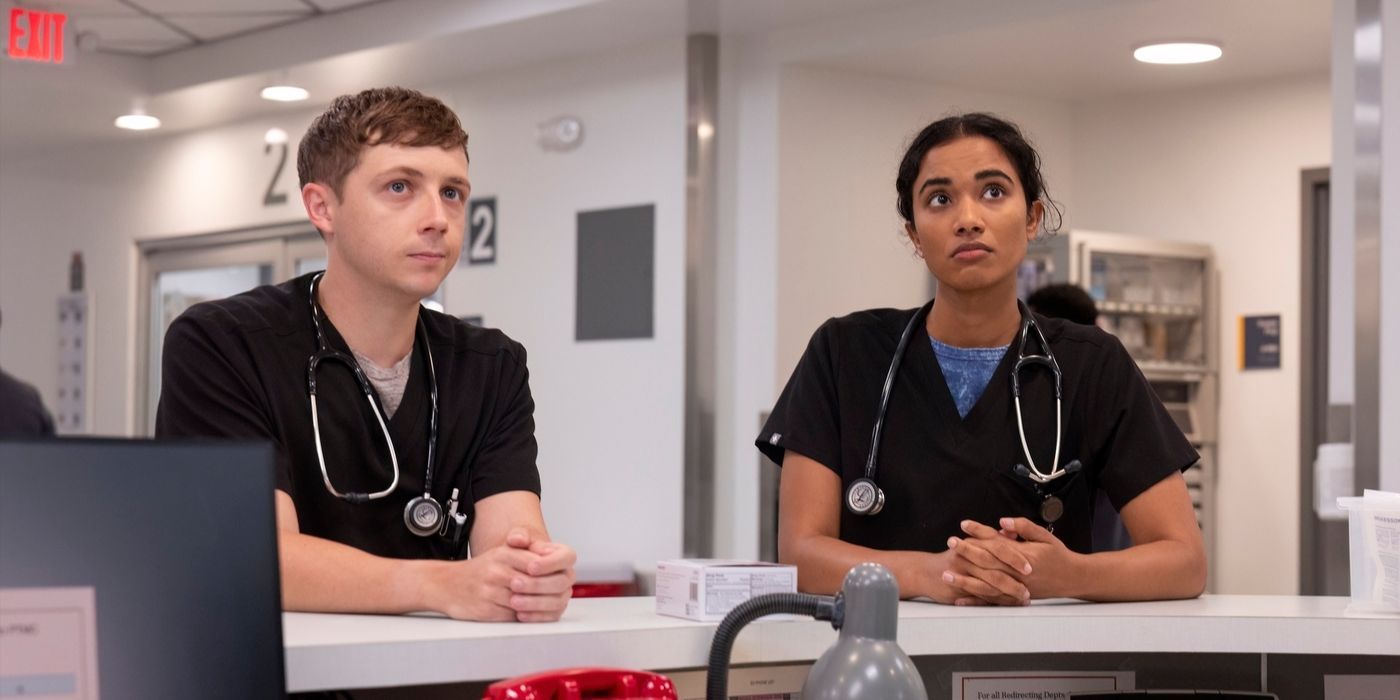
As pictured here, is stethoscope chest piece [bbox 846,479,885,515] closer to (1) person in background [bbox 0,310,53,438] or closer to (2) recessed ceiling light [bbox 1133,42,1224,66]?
(1) person in background [bbox 0,310,53,438]

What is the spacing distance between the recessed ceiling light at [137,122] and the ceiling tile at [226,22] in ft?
2.95

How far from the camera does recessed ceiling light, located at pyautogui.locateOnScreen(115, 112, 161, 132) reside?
6823 mm

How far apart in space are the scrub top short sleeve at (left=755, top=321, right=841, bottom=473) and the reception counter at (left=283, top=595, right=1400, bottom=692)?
1.12 feet

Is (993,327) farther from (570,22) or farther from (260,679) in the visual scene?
(570,22)

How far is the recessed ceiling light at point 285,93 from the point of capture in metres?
6.23

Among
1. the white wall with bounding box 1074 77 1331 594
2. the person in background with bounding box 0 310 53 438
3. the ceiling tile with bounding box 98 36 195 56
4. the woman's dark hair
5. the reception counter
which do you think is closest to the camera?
the reception counter

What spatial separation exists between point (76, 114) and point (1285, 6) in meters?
4.69

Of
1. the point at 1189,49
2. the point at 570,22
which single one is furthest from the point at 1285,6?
the point at 570,22

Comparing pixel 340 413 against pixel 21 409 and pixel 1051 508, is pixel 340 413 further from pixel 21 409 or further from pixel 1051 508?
pixel 1051 508

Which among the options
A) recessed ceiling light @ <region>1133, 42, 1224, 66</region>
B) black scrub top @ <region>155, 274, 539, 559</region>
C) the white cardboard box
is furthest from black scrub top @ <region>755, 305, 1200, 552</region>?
recessed ceiling light @ <region>1133, 42, 1224, 66</region>

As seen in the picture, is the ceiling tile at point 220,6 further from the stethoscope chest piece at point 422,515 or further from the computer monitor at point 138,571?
the computer monitor at point 138,571

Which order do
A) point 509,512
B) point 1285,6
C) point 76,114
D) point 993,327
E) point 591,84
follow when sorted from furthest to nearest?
point 76,114
point 591,84
point 1285,6
point 993,327
point 509,512

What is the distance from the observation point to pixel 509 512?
2.06 m

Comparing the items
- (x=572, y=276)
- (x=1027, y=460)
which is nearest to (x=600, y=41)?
(x=572, y=276)
